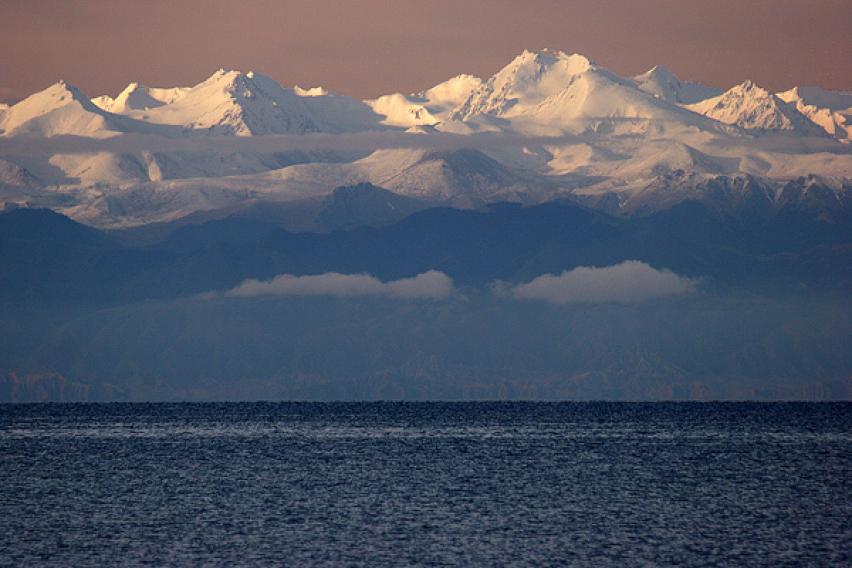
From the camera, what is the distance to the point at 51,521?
9981 cm

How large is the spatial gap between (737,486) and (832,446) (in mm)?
59404

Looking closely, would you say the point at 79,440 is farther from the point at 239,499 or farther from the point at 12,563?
the point at 12,563

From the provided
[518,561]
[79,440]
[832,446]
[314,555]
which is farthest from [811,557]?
[79,440]

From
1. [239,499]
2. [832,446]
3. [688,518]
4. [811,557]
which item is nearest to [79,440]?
[239,499]

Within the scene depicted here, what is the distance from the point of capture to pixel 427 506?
359 ft

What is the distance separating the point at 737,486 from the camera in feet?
409

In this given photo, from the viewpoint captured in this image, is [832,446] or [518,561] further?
[832,446]

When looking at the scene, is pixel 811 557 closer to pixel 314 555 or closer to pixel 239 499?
pixel 314 555

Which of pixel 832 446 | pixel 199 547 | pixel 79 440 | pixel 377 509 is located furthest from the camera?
pixel 79 440

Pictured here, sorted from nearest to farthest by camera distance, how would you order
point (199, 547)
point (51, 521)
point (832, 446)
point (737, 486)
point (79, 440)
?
point (199, 547)
point (51, 521)
point (737, 486)
point (832, 446)
point (79, 440)

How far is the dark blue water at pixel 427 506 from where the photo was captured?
8669 centimetres

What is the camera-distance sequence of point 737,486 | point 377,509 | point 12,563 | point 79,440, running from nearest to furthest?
point 12,563, point 377,509, point 737,486, point 79,440

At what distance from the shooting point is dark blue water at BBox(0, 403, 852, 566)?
86.7m

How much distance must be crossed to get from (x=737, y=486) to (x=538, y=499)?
2112cm
